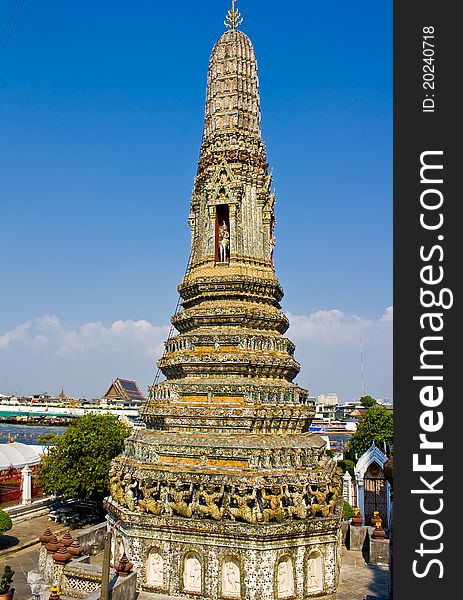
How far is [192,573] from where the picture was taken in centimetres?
1500

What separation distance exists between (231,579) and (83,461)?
47.1ft

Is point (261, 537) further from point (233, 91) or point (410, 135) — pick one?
point (233, 91)

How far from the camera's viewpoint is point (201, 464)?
53.4 feet

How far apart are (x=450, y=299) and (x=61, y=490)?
23893 millimetres

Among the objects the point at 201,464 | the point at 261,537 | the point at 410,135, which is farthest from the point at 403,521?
the point at 201,464

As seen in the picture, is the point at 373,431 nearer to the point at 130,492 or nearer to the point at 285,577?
the point at 285,577

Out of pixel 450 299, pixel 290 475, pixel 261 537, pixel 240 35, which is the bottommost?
pixel 261 537

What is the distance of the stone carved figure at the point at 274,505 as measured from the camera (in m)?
14.7

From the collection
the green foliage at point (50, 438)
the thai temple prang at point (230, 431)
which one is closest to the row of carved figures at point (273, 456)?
the thai temple prang at point (230, 431)

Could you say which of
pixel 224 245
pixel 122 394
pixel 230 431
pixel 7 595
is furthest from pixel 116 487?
pixel 122 394

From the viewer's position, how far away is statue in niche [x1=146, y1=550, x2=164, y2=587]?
1534 cm

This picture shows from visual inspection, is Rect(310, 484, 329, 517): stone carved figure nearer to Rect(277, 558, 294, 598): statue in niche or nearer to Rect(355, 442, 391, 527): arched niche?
Rect(277, 558, 294, 598): statue in niche

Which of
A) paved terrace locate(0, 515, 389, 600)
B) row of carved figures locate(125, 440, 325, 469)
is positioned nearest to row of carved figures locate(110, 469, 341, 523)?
row of carved figures locate(125, 440, 325, 469)

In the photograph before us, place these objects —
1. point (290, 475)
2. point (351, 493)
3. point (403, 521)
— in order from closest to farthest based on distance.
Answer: point (403, 521) → point (290, 475) → point (351, 493)
